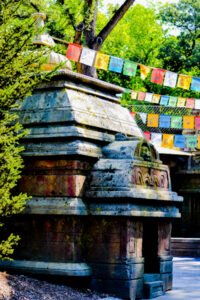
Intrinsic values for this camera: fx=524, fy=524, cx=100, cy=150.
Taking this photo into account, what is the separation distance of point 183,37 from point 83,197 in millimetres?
22708

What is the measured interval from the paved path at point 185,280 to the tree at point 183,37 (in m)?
16.3

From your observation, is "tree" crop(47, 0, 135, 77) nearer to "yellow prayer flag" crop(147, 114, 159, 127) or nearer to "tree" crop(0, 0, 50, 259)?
"yellow prayer flag" crop(147, 114, 159, 127)

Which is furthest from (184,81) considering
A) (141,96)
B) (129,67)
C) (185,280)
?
(185,280)

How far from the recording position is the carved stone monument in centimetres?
752

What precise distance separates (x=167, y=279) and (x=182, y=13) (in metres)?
23.2

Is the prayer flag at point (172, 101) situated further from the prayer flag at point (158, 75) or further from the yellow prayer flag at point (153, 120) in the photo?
the prayer flag at point (158, 75)

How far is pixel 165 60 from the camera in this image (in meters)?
29.1

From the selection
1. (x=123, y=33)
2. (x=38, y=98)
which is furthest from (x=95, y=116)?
(x=123, y=33)

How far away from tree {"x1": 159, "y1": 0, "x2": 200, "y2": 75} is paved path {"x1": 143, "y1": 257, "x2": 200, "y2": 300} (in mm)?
16259

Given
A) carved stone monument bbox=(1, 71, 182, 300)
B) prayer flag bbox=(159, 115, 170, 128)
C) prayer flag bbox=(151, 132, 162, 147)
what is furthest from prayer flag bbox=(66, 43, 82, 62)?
carved stone monument bbox=(1, 71, 182, 300)

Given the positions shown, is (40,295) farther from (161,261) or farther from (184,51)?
(184,51)

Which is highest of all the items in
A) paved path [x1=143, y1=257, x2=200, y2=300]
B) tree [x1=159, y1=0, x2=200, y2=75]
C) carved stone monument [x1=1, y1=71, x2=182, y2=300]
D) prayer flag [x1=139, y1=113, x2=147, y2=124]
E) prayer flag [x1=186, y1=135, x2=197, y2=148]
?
tree [x1=159, y1=0, x2=200, y2=75]

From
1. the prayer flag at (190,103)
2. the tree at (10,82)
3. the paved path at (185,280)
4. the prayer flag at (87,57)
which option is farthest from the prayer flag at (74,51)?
the tree at (10,82)

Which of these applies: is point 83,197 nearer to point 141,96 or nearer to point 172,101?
point 172,101
